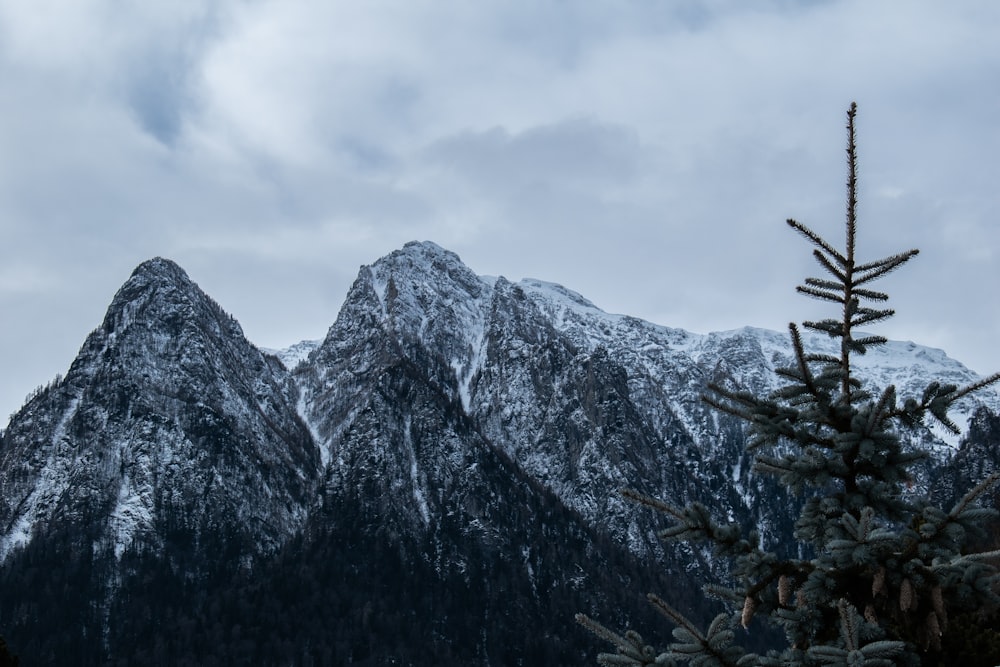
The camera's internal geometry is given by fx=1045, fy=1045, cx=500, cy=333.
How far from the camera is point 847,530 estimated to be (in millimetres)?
12945

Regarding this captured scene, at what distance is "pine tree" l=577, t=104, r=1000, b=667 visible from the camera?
1235cm

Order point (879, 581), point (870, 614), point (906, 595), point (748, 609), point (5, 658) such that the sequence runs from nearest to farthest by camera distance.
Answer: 1. point (906, 595)
2. point (879, 581)
3. point (870, 614)
4. point (748, 609)
5. point (5, 658)

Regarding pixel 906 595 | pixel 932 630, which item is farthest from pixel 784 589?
pixel 932 630

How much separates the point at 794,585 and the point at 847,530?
1.12 metres

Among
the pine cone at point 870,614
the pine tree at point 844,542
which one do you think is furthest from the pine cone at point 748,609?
the pine cone at point 870,614

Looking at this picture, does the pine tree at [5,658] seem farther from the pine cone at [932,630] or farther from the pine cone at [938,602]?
the pine cone at [938,602]

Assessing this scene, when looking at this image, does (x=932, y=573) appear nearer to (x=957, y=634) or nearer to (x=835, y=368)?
(x=835, y=368)

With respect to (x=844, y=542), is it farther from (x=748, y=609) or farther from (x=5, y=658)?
(x=5, y=658)

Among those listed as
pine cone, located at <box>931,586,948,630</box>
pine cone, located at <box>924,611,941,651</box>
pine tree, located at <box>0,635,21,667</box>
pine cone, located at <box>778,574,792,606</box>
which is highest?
pine tree, located at <box>0,635,21,667</box>

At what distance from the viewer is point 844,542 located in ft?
40.7

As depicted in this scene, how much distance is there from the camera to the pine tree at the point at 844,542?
12352 mm

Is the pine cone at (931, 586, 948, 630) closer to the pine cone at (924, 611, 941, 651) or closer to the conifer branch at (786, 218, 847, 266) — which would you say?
the pine cone at (924, 611, 941, 651)

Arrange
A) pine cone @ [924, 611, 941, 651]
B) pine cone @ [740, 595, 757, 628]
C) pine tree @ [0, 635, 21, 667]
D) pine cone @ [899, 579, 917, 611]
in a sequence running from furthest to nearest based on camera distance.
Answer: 1. pine tree @ [0, 635, 21, 667]
2. pine cone @ [740, 595, 757, 628]
3. pine cone @ [924, 611, 941, 651]
4. pine cone @ [899, 579, 917, 611]

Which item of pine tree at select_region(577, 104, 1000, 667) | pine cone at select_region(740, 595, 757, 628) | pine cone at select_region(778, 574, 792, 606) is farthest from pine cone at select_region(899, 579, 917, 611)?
pine cone at select_region(740, 595, 757, 628)
